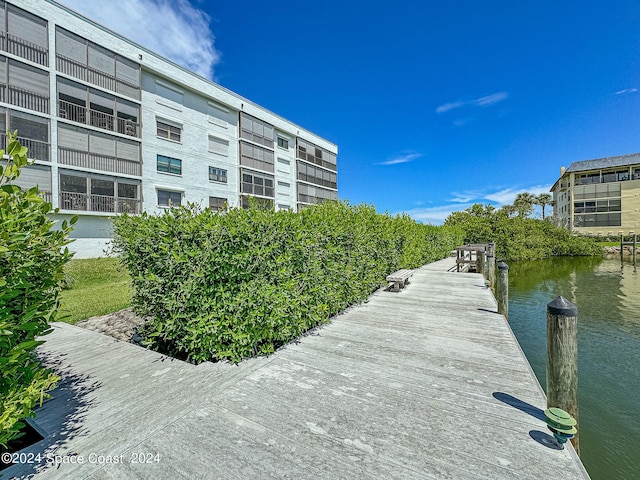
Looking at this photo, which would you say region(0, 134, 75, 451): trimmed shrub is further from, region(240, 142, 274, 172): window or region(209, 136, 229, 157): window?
region(240, 142, 274, 172): window

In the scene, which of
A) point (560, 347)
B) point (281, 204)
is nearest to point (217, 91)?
point (281, 204)

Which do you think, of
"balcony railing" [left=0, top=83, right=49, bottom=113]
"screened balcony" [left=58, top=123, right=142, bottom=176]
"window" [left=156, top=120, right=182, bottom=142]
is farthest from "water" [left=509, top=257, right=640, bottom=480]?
"balcony railing" [left=0, top=83, right=49, bottom=113]

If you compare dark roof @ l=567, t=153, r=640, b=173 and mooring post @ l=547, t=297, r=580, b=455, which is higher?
dark roof @ l=567, t=153, r=640, b=173

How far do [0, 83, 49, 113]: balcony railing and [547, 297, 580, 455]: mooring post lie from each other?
22.0m

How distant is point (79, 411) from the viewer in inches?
108

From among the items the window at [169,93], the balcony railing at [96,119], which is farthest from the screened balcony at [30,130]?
the window at [169,93]

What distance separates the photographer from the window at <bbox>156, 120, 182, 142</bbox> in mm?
20250

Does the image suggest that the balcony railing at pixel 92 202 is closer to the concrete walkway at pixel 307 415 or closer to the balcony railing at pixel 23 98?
the balcony railing at pixel 23 98

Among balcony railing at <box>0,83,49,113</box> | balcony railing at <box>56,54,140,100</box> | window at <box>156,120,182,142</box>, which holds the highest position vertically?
balcony railing at <box>56,54,140,100</box>

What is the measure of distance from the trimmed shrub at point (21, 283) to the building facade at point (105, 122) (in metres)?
8.52

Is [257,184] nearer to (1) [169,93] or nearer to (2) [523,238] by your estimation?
(1) [169,93]

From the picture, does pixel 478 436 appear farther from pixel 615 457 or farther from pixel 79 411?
pixel 79 411

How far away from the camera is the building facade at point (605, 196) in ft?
144

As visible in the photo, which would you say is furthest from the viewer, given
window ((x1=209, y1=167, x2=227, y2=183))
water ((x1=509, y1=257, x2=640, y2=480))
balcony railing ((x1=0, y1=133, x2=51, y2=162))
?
window ((x1=209, y1=167, x2=227, y2=183))
